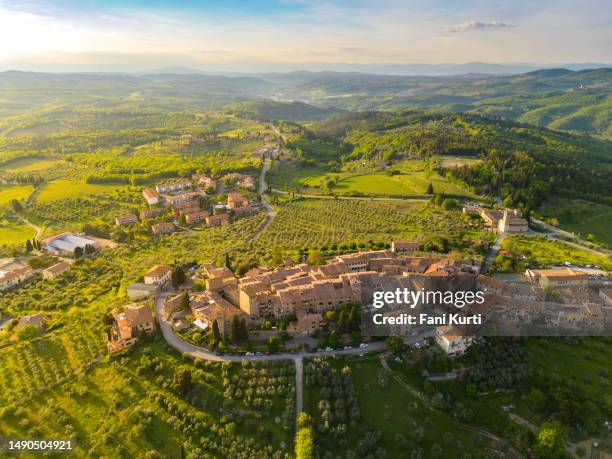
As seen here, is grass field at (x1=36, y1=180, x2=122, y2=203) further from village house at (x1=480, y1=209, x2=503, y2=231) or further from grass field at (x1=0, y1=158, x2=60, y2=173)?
village house at (x1=480, y1=209, x2=503, y2=231)

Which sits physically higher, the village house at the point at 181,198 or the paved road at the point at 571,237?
the paved road at the point at 571,237

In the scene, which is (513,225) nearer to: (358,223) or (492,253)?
(492,253)

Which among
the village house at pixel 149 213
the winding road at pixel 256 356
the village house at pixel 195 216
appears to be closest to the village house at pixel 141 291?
the winding road at pixel 256 356

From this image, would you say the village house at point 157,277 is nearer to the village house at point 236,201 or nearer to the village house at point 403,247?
the village house at point 403,247

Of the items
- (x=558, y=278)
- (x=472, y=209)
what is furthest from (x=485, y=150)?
(x=558, y=278)

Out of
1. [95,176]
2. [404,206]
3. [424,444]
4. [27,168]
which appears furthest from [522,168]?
[27,168]

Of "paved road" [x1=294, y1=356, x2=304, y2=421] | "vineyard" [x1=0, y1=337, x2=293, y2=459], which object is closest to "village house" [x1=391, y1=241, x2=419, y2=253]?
"paved road" [x1=294, y1=356, x2=304, y2=421]

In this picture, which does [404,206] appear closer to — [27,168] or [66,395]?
[66,395]
